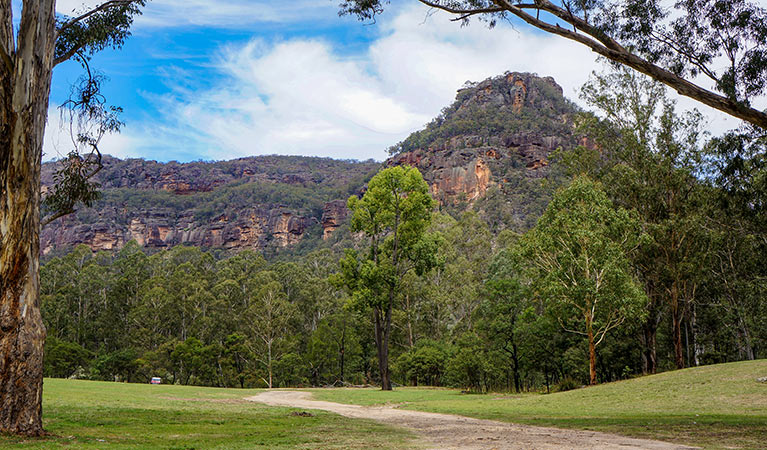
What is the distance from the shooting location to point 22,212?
27.7ft

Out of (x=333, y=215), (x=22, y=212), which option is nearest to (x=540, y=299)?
(x=22, y=212)

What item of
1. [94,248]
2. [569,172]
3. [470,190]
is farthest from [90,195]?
[94,248]

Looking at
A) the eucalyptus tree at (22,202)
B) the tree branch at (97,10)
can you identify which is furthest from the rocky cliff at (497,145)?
the eucalyptus tree at (22,202)

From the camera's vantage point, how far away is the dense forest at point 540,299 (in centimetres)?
2562

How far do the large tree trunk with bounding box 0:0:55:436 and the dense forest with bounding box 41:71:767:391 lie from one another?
18108 mm

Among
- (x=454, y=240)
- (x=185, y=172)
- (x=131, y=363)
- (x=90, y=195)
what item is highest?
(x=185, y=172)

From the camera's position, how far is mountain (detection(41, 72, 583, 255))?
322ft

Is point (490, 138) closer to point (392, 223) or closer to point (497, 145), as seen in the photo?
point (497, 145)

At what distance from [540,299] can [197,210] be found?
425 feet

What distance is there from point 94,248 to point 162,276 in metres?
84.1

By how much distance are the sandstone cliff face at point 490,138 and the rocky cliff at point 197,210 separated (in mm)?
26925

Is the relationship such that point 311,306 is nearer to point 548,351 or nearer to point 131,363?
point 131,363

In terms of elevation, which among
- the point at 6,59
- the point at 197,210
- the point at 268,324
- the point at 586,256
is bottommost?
the point at 268,324

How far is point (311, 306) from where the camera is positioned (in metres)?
56.7
